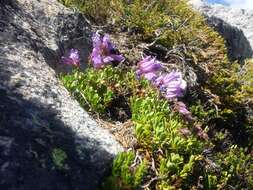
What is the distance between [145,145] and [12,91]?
113 centimetres

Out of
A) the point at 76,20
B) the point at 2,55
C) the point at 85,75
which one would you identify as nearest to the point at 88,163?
the point at 2,55

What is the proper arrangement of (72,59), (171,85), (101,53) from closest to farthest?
(72,59) → (171,85) → (101,53)

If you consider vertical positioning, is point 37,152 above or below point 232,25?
above

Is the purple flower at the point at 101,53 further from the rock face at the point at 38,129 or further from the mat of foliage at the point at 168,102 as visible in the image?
the rock face at the point at 38,129

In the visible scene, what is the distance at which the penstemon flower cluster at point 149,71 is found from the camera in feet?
17.3

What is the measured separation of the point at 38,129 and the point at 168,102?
1.95 m

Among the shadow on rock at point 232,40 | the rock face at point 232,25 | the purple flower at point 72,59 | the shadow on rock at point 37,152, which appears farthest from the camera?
the rock face at point 232,25

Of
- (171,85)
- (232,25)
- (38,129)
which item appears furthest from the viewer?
(232,25)

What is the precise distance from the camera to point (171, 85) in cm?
538

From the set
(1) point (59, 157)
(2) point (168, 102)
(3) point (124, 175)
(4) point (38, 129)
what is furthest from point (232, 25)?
(1) point (59, 157)

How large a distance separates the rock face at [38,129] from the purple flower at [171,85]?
1.12 metres

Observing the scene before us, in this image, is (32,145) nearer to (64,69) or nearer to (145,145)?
(145,145)

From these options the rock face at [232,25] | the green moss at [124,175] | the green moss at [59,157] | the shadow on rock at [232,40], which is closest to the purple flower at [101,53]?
the green moss at [124,175]

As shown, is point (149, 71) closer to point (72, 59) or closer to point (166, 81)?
point (166, 81)
